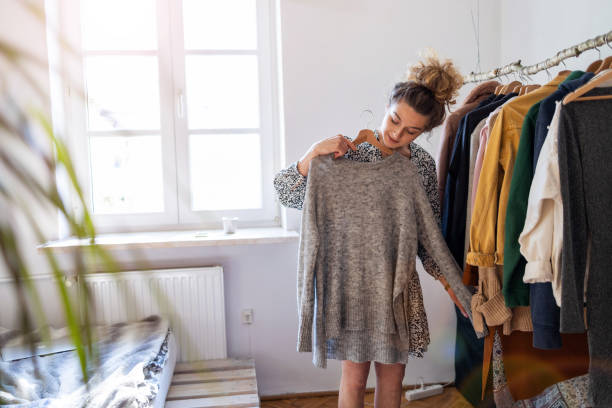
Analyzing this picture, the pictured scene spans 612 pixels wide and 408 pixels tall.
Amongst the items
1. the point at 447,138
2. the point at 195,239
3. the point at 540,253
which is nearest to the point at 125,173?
the point at 195,239

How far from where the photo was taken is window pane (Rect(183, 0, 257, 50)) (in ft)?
7.88

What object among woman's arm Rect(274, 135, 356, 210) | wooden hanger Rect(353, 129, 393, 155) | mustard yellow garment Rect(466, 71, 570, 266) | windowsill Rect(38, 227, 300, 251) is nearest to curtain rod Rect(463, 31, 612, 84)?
mustard yellow garment Rect(466, 71, 570, 266)

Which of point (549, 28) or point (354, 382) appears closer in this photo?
point (354, 382)

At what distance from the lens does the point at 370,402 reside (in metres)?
A: 2.33

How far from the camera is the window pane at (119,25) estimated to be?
2.36m

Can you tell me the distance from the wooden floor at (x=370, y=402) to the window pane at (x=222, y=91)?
1.45 metres

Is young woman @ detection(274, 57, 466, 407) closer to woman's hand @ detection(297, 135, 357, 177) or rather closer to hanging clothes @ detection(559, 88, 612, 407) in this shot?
woman's hand @ detection(297, 135, 357, 177)

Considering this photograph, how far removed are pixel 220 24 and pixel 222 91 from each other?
348 mm

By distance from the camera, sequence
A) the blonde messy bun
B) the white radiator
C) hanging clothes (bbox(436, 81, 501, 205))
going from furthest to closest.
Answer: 1. the white radiator
2. hanging clothes (bbox(436, 81, 501, 205))
3. the blonde messy bun

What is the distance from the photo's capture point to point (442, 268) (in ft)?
4.71

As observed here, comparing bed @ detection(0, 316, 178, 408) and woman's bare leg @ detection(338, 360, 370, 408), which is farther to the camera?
woman's bare leg @ detection(338, 360, 370, 408)

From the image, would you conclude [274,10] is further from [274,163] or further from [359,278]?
[359,278]

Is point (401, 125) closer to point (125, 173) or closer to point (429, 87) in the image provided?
point (429, 87)

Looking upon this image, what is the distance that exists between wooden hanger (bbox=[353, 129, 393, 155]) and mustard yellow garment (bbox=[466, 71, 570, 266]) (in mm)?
309
